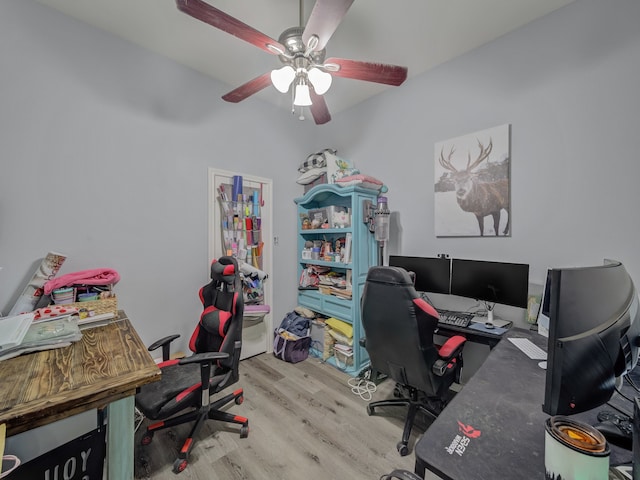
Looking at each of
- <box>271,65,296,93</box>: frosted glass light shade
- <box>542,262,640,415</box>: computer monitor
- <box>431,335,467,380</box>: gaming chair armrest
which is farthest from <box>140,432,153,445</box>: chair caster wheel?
<box>271,65,296,93</box>: frosted glass light shade

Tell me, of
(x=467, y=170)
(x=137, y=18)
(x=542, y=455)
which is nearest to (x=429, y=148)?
(x=467, y=170)

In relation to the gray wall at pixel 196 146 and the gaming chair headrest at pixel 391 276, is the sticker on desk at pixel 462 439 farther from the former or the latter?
the gray wall at pixel 196 146

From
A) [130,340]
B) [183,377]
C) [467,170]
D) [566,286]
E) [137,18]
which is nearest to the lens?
[566,286]

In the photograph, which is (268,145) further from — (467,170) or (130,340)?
(130,340)

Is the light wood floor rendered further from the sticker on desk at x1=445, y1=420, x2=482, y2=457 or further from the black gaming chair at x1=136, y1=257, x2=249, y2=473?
the sticker on desk at x1=445, y1=420, x2=482, y2=457

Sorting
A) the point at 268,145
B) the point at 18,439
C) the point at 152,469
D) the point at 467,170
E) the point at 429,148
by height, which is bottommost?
the point at 152,469

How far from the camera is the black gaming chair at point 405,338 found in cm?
156

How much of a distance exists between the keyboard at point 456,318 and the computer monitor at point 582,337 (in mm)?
1256

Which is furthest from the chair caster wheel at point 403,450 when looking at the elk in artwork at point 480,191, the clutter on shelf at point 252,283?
the clutter on shelf at point 252,283

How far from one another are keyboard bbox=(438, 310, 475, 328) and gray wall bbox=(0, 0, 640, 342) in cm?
50

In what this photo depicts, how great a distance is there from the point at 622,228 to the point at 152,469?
123 inches

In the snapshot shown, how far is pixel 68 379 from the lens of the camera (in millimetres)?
996

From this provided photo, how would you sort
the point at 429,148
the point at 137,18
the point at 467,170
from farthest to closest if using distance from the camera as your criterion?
the point at 429,148 < the point at 467,170 < the point at 137,18

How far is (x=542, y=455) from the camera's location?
72 cm
